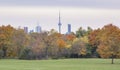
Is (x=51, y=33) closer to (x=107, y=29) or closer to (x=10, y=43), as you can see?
(x=10, y=43)

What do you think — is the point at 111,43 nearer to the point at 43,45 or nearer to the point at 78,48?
the point at 43,45

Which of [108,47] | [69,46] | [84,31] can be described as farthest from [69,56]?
[108,47]

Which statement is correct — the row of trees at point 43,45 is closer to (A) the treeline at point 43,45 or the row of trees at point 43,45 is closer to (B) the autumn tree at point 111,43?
(A) the treeline at point 43,45

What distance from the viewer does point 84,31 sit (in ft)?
537

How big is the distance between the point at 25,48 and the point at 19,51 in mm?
3828

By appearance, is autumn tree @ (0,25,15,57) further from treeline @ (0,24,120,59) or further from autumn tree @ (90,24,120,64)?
autumn tree @ (90,24,120,64)
